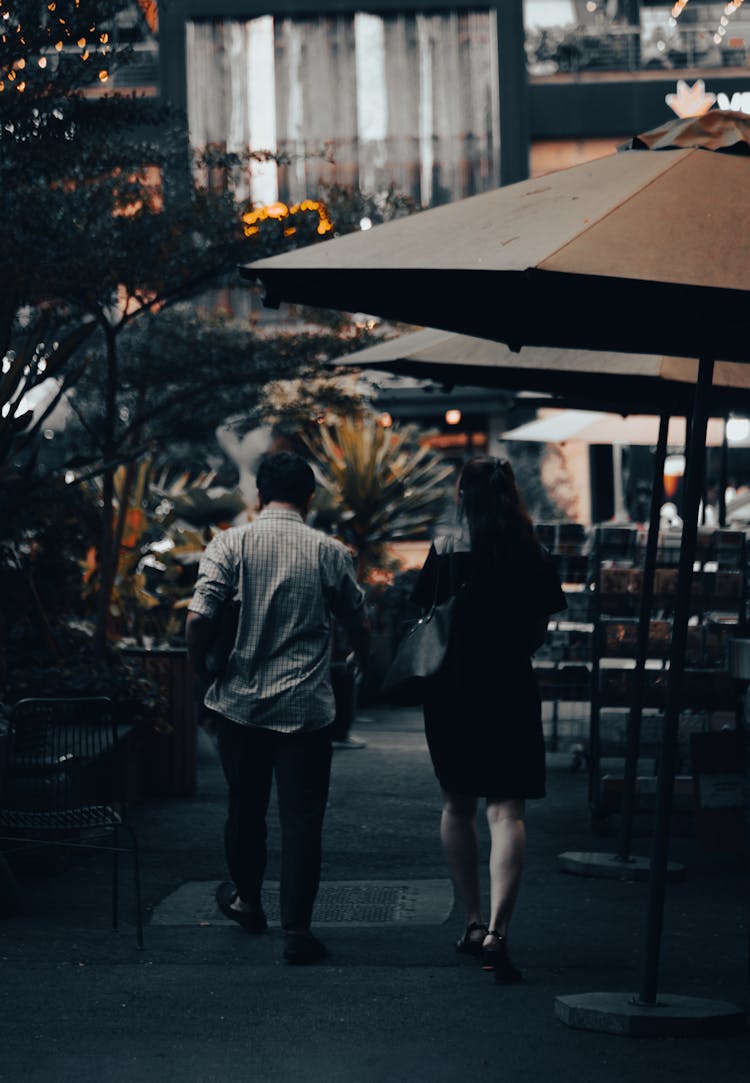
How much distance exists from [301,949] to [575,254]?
2803 mm

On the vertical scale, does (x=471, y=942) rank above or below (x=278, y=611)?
below

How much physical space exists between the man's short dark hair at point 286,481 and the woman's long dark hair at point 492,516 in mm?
662

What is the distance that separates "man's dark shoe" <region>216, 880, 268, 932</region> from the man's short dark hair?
5.02 feet

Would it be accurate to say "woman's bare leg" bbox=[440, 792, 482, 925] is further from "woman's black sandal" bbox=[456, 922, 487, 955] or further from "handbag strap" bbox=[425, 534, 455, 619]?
"handbag strap" bbox=[425, 534, 455, 619]

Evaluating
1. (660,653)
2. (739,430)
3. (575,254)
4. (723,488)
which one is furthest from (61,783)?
(739,430)

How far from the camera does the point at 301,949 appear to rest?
19.4 feet

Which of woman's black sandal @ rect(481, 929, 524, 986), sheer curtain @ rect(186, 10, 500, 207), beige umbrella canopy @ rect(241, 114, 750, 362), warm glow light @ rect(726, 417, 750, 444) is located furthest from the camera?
sheer curtain @ rect(186, 10, 500, 207)

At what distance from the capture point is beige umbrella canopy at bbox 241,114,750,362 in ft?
14.3

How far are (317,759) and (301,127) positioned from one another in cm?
2293

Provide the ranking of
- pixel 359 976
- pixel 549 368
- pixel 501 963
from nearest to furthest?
pixel 501 963 → pixel 359 976 → pixel 549 368

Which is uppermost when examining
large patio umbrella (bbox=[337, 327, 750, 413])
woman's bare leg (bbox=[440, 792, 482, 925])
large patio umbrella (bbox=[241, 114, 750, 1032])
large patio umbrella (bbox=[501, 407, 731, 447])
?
large patio umbrella (bbox=[241, 114, 750, 1032])

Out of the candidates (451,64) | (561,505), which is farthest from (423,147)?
(561,505)

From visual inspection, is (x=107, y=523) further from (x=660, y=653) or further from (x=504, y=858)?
(x=504, y=858)

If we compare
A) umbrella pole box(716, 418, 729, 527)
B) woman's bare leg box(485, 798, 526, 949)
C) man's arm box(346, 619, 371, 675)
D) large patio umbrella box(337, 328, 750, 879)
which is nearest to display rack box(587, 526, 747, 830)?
large patio umbrella box(337, 328, 750, 879)
